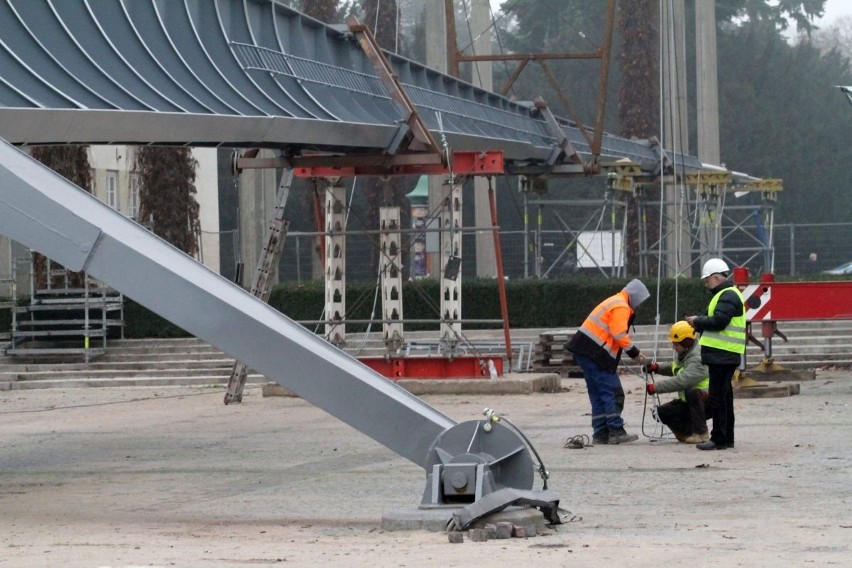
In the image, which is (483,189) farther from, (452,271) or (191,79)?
(191,79)

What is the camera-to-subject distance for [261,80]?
60.7 ft

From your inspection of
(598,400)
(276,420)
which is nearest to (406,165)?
(276,420)

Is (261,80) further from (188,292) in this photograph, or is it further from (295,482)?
(188,292)

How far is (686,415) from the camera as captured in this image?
15570 mm

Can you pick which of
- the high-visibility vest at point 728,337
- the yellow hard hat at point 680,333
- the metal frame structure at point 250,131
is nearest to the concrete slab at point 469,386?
the metal frame structure at point 250,131

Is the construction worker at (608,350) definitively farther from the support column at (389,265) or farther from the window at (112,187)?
the window at (112,187)

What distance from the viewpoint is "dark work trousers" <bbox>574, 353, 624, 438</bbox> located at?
615 inches

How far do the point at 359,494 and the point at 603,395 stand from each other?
405 centimetres

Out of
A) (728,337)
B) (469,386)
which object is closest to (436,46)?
(469,386)

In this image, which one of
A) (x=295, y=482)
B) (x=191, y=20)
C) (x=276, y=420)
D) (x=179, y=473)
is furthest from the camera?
(x=276, y=420)

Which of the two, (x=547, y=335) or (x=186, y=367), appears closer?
(x=547, y=335)

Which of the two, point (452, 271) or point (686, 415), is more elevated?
point (452, 271)

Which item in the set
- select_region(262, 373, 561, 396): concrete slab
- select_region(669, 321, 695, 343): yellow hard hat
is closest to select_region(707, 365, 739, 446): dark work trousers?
select_region(669, 321, 695, 343): yellow hard hat

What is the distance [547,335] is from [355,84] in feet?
27.3
